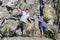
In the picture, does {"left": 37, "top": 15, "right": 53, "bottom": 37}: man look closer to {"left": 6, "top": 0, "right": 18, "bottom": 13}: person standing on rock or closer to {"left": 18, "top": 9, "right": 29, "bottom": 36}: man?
{"left": 18, "top": 9, "right": 29, "bottom": 36}: man

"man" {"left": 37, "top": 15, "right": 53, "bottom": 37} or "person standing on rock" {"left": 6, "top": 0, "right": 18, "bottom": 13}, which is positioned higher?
"person standing on rock" {"left": 6, "top": 0, "right": 18, "bottom": 13}

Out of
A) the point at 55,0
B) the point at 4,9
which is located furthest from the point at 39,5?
the point at 4,9

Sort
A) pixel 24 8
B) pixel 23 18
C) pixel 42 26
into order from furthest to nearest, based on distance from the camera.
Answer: pixel 24 8 < pixel 23 18 < pixel 42 26

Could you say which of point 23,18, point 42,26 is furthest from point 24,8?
point 42,26

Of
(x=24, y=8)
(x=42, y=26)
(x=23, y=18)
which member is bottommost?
(x=42, y=26)

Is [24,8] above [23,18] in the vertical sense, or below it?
above

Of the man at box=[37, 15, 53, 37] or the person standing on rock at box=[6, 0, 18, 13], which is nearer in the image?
the man at box=[37, 15, 53, 37]

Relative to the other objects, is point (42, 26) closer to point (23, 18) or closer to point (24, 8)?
point (23, 18)

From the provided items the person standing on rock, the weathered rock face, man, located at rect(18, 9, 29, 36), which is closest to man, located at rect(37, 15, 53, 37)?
the weathered rock face

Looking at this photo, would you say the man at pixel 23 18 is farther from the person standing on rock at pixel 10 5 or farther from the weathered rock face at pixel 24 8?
the person standing on rock at pixel 10 5

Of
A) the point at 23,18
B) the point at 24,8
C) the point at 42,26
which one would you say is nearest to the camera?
the point at 42,26

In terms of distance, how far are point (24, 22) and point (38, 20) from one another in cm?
94

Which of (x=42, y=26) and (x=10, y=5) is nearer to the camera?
(x=42, y=26)

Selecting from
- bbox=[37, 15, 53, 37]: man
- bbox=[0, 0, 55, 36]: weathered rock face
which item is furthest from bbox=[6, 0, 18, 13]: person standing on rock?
bbox=[37, 15, 53, 37]: man
